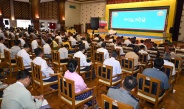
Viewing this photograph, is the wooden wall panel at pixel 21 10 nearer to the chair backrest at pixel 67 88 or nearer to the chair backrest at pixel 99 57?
the chair backrest at pixel 99 57

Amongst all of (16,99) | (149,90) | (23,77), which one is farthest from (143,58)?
(16,99)

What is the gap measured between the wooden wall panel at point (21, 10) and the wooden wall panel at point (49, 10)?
5.18ft

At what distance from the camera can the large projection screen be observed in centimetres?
982

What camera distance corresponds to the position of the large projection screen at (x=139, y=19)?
9824 millimetres

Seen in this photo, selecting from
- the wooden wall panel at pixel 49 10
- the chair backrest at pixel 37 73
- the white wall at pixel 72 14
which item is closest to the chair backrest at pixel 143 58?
the chair backrest at pixel 37 73

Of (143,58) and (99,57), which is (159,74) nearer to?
(143,58)

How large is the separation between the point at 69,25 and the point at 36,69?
41.2 feet

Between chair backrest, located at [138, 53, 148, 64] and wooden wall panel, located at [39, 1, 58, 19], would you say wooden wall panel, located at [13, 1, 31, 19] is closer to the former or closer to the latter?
wooden wall panel, located at [39, 1, 58, 19]

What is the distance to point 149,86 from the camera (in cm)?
217

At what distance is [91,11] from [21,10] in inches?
299

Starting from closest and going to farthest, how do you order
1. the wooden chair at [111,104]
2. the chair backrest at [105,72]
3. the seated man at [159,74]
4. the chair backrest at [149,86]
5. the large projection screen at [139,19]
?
the wooden chair at [111,104], the chair backrest at [149,86], the seated man at [159,74], the chair backrest at [105,72], the large projection screen at [139,19]

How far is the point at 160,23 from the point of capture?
32.3 ft

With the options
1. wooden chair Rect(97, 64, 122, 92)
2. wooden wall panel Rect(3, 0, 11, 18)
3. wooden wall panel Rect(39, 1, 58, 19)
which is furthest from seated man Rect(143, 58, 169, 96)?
wooden wall panel Rect(3, 0, 11, 18)

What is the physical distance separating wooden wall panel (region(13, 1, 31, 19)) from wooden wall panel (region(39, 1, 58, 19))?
5.18ft
